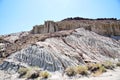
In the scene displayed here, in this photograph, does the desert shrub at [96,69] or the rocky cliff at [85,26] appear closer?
the desert shrub at [96,69]

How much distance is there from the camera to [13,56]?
81.0ft

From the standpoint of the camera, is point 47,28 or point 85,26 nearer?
point 85,26

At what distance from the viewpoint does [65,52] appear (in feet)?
84.8

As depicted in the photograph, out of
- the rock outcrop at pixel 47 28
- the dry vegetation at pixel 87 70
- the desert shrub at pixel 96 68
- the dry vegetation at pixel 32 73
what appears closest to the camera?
the dry vegetation at pixel 32 73

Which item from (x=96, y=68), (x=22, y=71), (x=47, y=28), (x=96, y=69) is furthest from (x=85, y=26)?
(x=22, y=71)

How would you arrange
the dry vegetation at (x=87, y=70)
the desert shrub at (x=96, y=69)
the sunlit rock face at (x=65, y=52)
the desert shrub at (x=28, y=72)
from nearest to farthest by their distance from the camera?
the desert shrub at (x=28, y=72), the dry vegetation at (x=87, y=70), the desert shrub at (x=96, y=69), the sunlit rock face at (x=65, y=52)

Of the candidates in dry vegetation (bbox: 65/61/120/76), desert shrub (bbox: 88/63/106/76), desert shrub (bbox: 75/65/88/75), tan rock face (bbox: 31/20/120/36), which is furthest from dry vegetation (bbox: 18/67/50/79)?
tan rock face (bbox: 31/20/120/36)

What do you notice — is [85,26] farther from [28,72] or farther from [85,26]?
[28,72]

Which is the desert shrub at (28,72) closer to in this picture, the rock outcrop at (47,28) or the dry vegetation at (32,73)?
the dry vegetation at (32,73)

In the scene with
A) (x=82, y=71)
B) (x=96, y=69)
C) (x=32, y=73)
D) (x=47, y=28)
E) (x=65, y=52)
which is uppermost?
(x=47, y=28)

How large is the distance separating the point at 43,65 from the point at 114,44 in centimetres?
1603

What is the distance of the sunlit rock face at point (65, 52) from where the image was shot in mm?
23016

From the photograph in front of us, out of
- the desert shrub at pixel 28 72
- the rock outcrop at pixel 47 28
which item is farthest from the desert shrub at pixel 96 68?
the rock outcrop at pixel 47 28

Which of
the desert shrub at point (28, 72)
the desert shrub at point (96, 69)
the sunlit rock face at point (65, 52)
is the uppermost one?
the sunlit rock face at point (65, 52)
